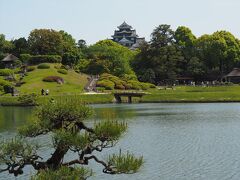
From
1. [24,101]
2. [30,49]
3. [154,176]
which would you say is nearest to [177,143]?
[154,176]

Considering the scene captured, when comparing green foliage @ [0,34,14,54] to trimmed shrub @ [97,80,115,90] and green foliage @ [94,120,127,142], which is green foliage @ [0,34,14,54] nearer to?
trimmed shrub @ [97,80,115,90]

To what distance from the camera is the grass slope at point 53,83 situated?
3595 inches

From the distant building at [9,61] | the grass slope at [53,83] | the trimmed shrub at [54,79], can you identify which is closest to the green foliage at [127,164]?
the grass slope at [53,83]

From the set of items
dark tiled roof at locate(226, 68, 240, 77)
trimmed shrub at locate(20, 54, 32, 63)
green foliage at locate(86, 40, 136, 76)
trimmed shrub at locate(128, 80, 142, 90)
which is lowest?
trimmed shrub at locate(128, 80, 142, 90)

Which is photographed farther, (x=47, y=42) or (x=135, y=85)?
(x=47, y=42)

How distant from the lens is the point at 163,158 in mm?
28625

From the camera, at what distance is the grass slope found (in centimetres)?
9131

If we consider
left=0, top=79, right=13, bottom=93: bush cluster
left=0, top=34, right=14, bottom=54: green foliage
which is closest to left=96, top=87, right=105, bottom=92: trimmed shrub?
left=0, top=79, right=13, bottom=93: bush cluster

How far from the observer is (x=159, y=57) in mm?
114375

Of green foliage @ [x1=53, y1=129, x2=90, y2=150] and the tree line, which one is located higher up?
the tree line

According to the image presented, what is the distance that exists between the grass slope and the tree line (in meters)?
8.95

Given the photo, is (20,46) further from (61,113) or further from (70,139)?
(70,139)

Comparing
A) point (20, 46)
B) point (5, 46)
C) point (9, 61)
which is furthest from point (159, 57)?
point (5, 46)

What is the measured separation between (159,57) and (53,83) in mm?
29742
